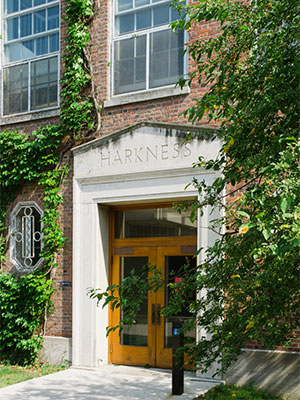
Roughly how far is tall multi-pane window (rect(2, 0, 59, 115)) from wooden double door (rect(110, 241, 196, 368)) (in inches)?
137

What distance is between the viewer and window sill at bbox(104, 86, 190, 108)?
9.06m

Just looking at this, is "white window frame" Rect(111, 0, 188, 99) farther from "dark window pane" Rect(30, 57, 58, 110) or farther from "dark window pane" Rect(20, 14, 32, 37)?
"dark window pane" Rect(20, 14, 32, 37)

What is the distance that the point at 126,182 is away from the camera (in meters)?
9.37

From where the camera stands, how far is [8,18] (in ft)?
37.5

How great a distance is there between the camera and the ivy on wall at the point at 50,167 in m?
9.97

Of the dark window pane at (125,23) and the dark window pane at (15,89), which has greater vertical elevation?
the dark window pane at (125,23)

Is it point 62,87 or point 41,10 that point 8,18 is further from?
point 62,87

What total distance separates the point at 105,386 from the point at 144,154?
388cm

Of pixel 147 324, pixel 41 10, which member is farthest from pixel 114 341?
pixel 41 10

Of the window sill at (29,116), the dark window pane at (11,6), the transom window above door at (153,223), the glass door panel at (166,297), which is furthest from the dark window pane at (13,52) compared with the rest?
the glass door panel at (166,297)

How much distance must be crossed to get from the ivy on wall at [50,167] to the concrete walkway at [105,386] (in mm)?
1420

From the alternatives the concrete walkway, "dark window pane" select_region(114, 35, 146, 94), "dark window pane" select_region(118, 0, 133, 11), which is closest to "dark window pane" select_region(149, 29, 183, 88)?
"dark window pane" select_region(114, 35, 146, 94)

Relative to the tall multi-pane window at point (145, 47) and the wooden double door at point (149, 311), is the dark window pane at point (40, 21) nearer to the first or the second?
the tall multi-pane window at point (145, 47)

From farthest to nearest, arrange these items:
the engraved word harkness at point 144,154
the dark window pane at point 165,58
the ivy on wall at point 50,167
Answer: the ivy on wall at point 50,167 → the dark window pane at point 165,58 → the engraved word harkness at point 144,154
